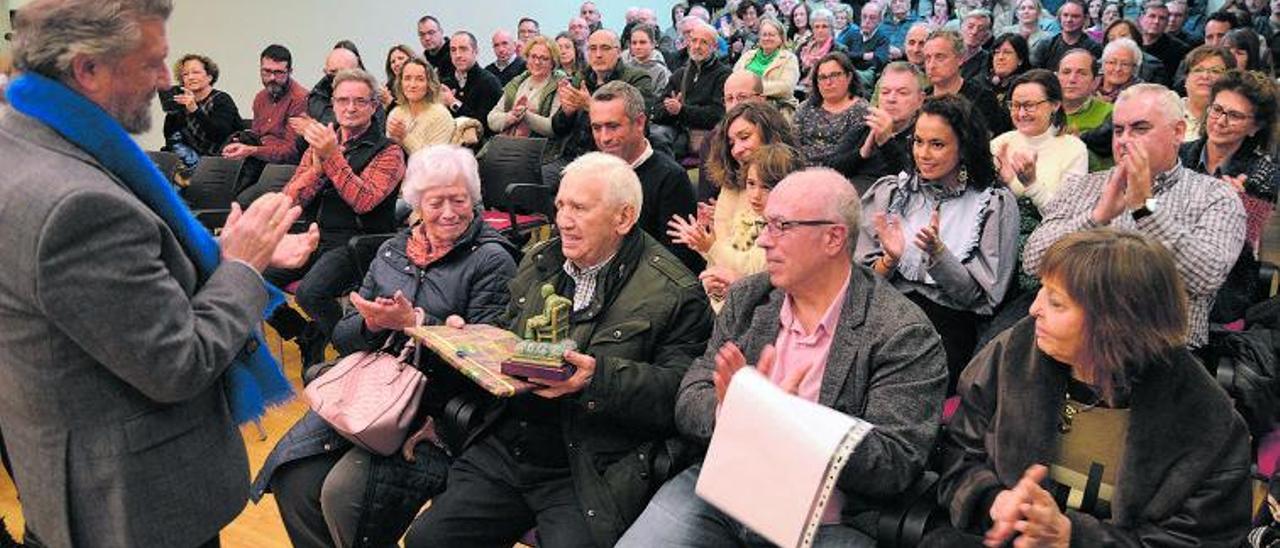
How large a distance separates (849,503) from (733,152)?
1712 mm

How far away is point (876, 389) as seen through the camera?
→ 2.02 metres

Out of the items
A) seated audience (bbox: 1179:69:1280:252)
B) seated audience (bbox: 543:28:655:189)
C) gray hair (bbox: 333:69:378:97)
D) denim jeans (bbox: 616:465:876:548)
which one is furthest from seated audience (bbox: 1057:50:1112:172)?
denim jeans (bbox: 616:465:876:548)

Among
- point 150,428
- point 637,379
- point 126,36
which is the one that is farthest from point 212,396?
point 637,379

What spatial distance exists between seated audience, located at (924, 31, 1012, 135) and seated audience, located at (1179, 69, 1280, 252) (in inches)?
50.7

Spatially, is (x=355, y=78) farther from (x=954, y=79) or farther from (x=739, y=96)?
(x=954, y=79)

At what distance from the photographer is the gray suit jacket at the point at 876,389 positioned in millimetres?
1914

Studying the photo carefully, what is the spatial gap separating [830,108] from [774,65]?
1574 mm

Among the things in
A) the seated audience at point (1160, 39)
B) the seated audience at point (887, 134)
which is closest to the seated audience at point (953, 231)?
the seated audience at point (887, 134)

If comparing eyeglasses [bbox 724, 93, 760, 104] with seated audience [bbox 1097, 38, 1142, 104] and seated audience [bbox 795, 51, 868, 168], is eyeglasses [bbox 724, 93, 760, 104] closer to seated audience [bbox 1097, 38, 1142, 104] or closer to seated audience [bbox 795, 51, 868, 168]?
seated audience [bbox 795, 51, 868, 168]

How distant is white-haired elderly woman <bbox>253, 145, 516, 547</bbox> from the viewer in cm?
243

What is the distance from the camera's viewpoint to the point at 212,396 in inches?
66.3

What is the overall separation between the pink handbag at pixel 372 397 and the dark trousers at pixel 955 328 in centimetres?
140

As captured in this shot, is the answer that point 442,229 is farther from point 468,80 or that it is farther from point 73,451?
point 468,80

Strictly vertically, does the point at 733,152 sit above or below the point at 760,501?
above
